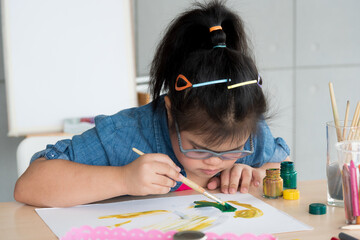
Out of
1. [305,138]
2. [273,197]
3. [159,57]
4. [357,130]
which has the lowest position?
[305,138]

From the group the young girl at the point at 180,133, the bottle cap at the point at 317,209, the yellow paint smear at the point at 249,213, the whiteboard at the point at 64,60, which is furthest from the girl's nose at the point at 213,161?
the whiteboard at the point at 64,60

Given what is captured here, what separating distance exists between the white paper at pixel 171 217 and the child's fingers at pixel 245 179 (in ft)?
0.14

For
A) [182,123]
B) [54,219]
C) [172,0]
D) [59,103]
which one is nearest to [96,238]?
[54,219]

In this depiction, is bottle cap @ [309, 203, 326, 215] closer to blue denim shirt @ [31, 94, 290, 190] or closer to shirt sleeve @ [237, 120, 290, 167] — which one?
blue denim shirt @ [31, 94, 290, 190]

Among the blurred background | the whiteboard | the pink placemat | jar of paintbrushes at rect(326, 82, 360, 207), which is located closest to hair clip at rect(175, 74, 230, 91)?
jar of paintbrushes at rect(326, 82, 360, 207)

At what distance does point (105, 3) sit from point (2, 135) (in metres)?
0.85

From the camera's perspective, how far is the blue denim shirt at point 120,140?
3.80 ft

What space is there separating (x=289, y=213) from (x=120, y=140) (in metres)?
0.46

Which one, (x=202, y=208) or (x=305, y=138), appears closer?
(x=202, y=208)

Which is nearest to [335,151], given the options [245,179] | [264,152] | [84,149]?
[245,179]

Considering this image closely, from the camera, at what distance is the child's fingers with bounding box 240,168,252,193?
3.69 ft

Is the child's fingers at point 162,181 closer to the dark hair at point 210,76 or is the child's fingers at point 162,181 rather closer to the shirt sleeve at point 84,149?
the dark hair at point 210,76

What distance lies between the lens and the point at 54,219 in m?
0.95

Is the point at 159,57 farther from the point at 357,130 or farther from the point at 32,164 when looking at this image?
the point at 357,130
